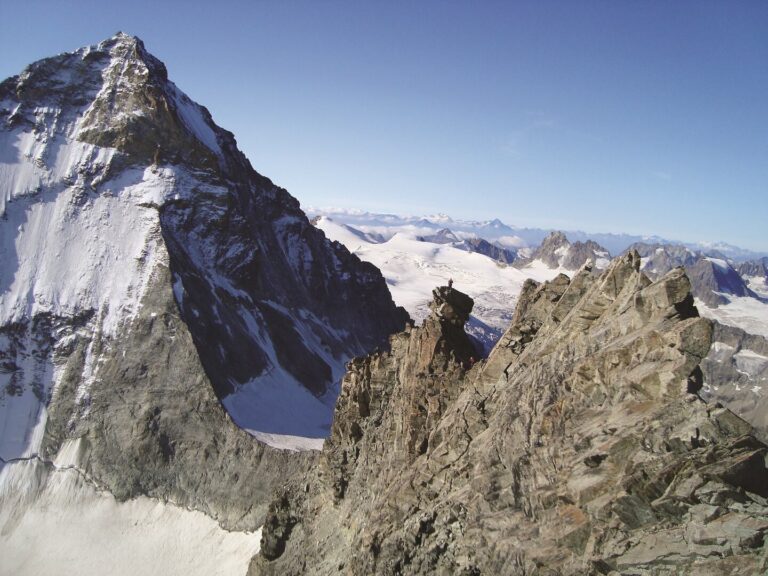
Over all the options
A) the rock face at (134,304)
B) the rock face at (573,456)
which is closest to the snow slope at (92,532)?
the rock face at (134,304)

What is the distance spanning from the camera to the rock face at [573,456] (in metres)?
14.6

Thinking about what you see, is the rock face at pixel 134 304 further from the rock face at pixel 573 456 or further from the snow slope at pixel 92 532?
the rock face at pixel 573 456

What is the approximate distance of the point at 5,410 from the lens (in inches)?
3049

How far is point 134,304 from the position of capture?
83.5 metres

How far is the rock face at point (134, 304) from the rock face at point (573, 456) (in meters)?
37.7

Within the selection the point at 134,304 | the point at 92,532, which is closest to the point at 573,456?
the point at 92,532

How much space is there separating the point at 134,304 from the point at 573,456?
77747 millimetres

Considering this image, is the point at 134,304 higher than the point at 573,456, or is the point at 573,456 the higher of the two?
the point at 573,456

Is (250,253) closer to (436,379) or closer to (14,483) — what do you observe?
(14,483)

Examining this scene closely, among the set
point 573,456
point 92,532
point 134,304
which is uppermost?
point 573,456

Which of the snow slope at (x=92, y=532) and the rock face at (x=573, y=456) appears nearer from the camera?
the rock face at (x=573, y=456)

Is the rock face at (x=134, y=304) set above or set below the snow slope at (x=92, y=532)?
above

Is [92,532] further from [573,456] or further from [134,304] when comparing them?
[573,456]

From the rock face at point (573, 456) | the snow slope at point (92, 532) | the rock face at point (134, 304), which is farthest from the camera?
the rock face at point (134, 304)
